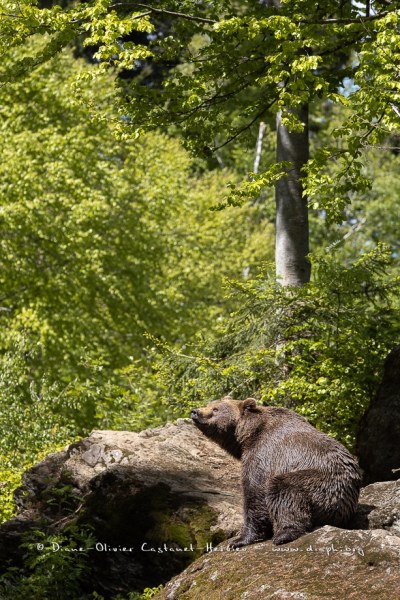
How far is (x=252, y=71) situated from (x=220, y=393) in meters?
4.94

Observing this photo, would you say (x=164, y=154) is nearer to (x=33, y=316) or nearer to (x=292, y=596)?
(x=33, y=316)

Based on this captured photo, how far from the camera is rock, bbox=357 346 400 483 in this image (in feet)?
32.5

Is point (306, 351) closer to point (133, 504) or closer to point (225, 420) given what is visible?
point (133, 504)

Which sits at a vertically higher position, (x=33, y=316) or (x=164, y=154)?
(x=164, y=154)

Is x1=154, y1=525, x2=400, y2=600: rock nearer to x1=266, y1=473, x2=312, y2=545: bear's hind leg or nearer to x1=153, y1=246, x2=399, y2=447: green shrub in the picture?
x1=266, y1=473, x2=312, y2=545: bear's hind leg

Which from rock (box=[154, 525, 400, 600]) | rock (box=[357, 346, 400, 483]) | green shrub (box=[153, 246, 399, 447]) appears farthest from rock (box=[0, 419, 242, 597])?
green shrub (box=[153, 246, 399, 447])

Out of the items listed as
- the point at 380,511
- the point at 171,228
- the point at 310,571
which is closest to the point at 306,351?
the point at 380,511

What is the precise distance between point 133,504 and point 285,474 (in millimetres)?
2243

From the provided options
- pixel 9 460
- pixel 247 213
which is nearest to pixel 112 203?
pixel 247 213

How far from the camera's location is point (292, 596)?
623 centimetres

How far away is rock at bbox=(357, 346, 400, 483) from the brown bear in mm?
2251

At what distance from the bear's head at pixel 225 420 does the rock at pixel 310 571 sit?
104 centimetres

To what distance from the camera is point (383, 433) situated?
10.0 m

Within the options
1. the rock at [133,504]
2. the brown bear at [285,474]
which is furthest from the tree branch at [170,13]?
the brown bear at [285,474]
